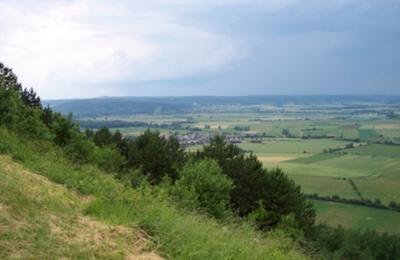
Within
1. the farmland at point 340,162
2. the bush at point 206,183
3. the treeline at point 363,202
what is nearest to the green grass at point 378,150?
the farmland at point 340,162

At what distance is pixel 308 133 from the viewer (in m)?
140

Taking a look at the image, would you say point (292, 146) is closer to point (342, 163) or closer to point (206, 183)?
point (342, 163)

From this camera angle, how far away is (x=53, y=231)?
7180mm

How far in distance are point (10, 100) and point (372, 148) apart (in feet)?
314

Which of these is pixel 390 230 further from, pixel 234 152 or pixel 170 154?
pixel 170 154

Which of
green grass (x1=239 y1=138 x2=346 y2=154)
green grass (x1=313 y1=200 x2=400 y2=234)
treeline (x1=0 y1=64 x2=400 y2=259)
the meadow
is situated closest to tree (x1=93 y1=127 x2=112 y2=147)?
treeline (x1=0 y1=64 x2=400 y2=259)

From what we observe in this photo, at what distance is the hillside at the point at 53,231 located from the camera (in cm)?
642

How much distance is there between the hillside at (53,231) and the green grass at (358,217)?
4420 cm

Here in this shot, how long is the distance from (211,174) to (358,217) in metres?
31.8

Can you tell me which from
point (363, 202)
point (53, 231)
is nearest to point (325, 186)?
point (363, 202)

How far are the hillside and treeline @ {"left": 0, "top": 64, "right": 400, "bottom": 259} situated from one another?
10.6 meters

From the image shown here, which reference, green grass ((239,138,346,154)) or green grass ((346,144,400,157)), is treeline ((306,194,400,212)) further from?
green grass ((346,144,400,157))

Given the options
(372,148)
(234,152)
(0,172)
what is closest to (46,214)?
(0,172)

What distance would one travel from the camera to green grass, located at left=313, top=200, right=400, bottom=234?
50.0 meters
